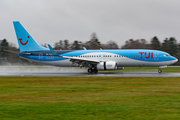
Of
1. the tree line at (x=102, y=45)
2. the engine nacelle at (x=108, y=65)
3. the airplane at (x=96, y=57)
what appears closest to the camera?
the engine nacelle at (x=108, y=65)

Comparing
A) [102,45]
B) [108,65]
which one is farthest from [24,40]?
[102,45]

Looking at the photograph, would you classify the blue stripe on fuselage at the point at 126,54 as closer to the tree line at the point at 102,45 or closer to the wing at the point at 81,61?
the wing at the point at 81,61

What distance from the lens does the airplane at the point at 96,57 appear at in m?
28.1

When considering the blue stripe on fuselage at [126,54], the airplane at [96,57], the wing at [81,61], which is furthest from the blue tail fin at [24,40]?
the wing at [81,61]

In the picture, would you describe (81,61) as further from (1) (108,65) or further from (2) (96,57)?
(1) (108,65)

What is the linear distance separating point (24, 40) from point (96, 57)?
37.8ft

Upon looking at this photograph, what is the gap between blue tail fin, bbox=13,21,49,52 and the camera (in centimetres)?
3244

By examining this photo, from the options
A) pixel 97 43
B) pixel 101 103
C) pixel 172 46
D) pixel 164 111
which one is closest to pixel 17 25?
pixel 101 103

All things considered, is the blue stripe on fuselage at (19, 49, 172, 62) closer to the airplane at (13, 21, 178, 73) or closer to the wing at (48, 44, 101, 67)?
the airplane at (13, 21, 178, 73)

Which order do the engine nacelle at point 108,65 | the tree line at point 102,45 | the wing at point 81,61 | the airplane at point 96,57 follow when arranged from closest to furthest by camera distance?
the engine nacelle at point 108,65 → the wing at point 81,61 → the airplane at point 96,57 → the tree line at point 102,45

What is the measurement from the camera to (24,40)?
32.5 m

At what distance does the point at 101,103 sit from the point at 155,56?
21293 mm

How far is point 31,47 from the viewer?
106 ft

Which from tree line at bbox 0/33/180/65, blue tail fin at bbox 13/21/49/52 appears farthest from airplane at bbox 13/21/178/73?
tree line at bbox 0/33/180/65
